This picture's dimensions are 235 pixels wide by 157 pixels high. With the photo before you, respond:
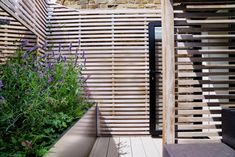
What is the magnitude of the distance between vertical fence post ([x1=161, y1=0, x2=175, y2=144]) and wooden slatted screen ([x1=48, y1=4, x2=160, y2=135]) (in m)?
2.21

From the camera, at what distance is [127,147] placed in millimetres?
4359

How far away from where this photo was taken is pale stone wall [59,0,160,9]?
6.12 metres

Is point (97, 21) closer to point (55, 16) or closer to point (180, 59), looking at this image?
point (55, 16)

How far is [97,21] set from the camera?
17.1 feet

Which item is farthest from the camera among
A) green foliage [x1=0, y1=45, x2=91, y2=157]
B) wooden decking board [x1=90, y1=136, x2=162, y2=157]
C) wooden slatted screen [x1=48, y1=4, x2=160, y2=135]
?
wooden slatted screen [x1=48, y1=4, x2=160, y2=135]

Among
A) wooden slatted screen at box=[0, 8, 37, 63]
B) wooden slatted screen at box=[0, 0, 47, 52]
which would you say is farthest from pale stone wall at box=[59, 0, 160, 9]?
wooden slatted screen at box=[0, 8, 37, 63]

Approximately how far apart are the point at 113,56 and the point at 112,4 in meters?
1.55

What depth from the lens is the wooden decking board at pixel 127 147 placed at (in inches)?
155

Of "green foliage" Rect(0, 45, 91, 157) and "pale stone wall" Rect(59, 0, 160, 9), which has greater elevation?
"pale stone wall" Rect(59, 0, 160, 9)

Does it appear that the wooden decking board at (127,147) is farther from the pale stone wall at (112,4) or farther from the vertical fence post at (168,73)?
the pale stone wall at (112,4)

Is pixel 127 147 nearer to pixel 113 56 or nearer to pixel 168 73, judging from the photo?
pixel 113 56

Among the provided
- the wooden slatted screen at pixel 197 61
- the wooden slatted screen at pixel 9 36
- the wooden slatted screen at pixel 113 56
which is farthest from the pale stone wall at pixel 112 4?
the wooden slatted screen at pixel 197 61

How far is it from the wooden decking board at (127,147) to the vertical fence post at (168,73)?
114 cm

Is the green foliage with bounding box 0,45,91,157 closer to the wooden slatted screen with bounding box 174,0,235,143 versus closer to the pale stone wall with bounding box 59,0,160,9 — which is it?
the wooden slatted screen with bounding box 174,0,235,143
